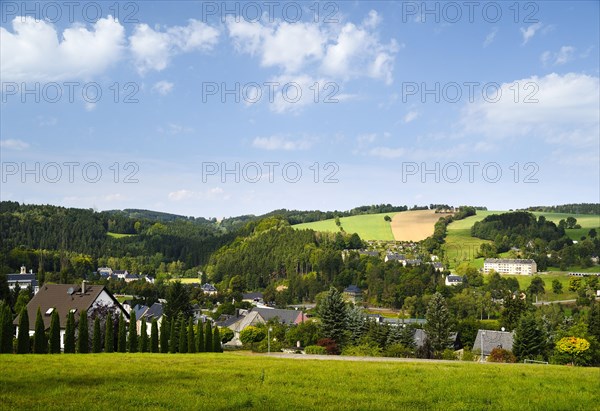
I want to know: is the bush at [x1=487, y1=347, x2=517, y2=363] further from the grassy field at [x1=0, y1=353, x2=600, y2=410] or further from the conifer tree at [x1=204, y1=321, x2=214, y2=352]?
the grassy field at [x1=0, y1=353, x2=600, y2=410]

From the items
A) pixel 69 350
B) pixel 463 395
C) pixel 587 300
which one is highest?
pixel 463 395

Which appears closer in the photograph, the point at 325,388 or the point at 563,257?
the point at 325,388

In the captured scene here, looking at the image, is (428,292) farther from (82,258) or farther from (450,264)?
(82,258)

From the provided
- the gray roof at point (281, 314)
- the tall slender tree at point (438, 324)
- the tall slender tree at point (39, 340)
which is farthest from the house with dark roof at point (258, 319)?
the tall slender tree at point (39, 340)

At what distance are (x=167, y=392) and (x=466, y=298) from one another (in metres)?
111

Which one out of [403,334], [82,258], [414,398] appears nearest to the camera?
[414,398]

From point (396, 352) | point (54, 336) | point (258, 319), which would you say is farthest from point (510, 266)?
point (54, 336)

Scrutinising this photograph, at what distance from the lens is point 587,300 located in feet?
393

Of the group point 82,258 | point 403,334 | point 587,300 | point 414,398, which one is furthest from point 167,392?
point 82,258

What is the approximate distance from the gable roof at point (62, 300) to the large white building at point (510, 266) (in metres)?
135

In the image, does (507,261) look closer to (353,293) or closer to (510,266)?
(510,266)

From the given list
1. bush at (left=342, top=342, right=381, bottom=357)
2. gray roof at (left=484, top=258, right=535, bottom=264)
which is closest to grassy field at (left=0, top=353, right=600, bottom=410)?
bush at (left=342, top=342, right=381, bottom=357)

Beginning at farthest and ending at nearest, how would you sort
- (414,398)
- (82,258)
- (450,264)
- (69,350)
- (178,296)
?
(82,258), (450,264), (178,296), (69,350), (414,398)

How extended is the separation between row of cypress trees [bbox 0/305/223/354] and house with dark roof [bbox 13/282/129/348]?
3.71m
